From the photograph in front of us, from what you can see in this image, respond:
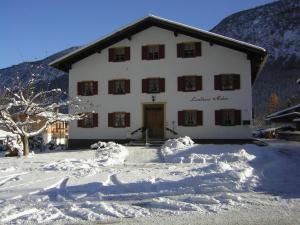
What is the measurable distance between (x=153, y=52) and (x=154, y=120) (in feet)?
13.9

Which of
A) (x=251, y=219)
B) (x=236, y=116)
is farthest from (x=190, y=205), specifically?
(x=236, y=116)

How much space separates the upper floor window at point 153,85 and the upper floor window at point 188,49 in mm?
1952

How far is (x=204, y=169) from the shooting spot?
13.1 m

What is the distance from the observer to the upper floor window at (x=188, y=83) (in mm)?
25203

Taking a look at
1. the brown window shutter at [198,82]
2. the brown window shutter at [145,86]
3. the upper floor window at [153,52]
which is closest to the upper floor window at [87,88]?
the brown window shutter at [145,86]

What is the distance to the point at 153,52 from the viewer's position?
85.5ft

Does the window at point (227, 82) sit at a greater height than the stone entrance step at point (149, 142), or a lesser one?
greater

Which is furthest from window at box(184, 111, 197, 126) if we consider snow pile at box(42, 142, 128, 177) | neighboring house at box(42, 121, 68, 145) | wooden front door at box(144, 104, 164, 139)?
neighboring house at box(42, 121, 68, 145)

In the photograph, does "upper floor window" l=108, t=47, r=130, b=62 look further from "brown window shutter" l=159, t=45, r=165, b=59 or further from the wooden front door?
the wooden front door

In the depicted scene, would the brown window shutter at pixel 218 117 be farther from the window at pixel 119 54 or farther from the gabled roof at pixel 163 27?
the window at pixel 119 54

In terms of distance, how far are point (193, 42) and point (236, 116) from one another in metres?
5.21

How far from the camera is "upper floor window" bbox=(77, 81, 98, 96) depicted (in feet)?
87.4

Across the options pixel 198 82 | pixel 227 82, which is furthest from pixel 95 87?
pixel 227 82

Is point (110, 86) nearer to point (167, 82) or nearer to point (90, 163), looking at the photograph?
point (167, 82)
